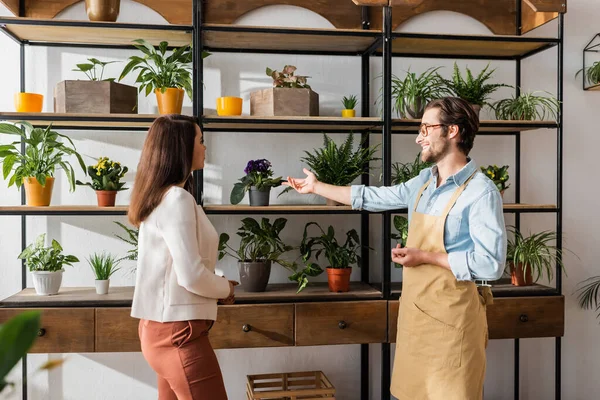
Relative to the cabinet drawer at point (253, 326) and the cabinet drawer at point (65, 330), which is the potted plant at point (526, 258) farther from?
the cabinet drawer at point (65, 330)

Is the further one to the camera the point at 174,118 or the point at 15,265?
the point at 15,265

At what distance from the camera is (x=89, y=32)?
115 inches

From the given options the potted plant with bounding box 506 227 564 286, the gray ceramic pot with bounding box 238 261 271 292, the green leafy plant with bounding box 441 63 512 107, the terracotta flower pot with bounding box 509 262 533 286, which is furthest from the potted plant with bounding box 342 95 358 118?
the terracotta flower pot with bounding box 509 262 533 286

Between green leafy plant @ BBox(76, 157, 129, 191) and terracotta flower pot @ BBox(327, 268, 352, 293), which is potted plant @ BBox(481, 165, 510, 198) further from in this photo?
green leafy plant @ BBox(76, 157, 129, 191)

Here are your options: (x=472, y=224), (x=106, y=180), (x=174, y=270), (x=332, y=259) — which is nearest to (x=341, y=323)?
(x=332, y=259)

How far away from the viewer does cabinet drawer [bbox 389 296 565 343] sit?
297 cm

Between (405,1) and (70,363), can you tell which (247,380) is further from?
(405,1)

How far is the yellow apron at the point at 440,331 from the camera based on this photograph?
7.09 ft

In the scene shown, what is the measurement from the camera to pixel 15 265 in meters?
3.19

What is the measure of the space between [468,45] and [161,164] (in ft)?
6.59

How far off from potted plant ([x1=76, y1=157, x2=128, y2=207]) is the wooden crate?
1209 mm

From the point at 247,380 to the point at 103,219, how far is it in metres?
1.18

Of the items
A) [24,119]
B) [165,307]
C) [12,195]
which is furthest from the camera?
[12,195]

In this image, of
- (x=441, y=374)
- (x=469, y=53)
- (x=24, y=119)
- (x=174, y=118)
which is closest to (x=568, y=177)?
(x=469, y=53)
